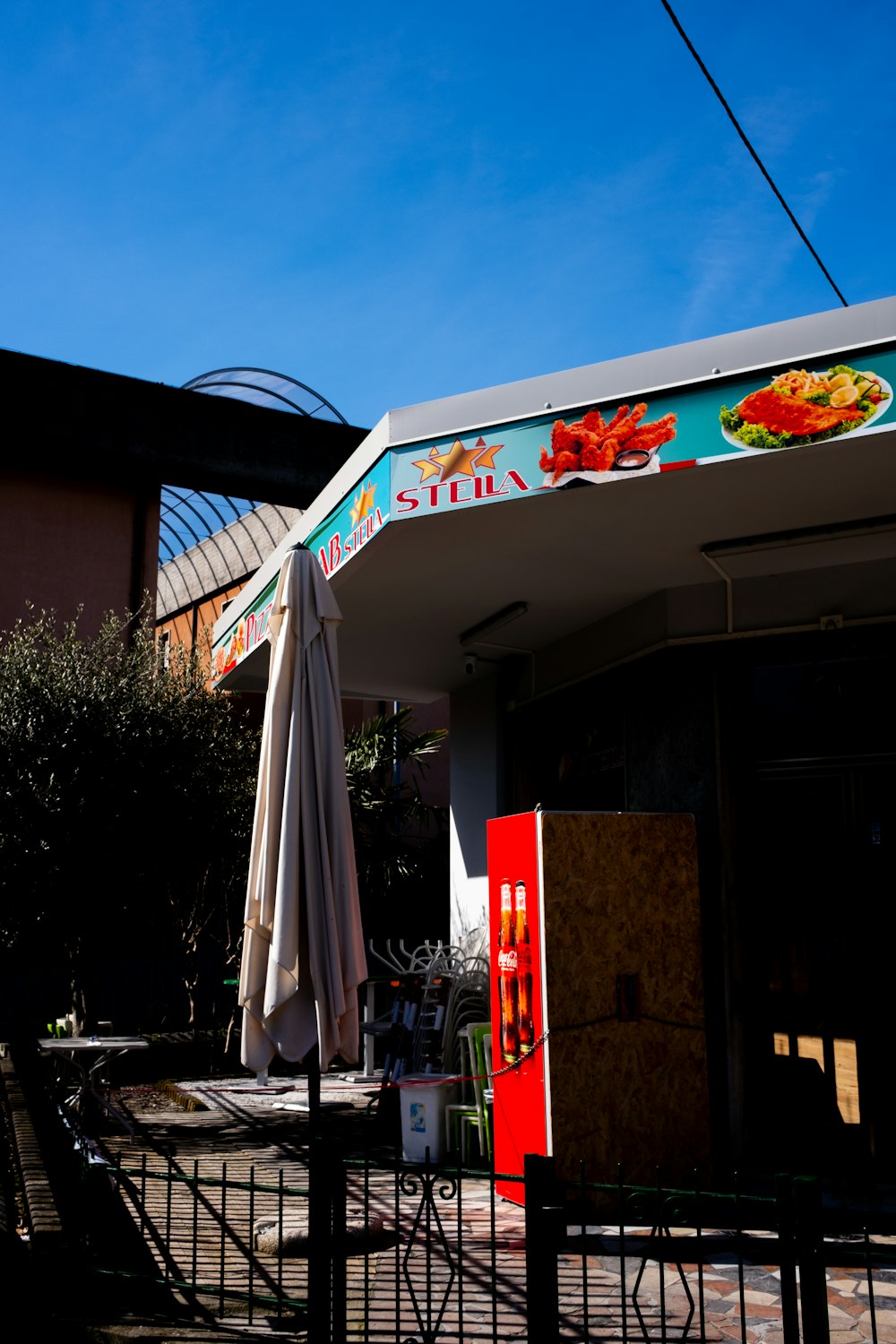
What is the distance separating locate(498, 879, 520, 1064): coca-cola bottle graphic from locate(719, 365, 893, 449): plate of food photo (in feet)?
10.9

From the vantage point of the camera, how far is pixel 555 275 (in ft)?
26.2

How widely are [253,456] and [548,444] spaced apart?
40.8ft

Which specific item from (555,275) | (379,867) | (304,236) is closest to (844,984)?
(555,275)

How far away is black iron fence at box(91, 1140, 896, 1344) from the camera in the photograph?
11.8ft

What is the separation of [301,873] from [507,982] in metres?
2.68

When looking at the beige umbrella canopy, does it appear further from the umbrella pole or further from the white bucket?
the white bucket

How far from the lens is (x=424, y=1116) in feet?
26.4

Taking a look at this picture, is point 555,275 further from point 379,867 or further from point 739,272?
point 379,867

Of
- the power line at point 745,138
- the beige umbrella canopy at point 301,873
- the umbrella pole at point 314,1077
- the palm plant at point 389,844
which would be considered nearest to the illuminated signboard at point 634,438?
the power line at point 745,138

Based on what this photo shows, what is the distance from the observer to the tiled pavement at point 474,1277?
4.75 m

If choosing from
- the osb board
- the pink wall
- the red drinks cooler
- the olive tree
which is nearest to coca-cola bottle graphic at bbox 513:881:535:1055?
Answer: the red drinks cooler

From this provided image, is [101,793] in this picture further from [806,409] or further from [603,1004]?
[806,409]

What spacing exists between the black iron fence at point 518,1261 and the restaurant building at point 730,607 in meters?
1.06

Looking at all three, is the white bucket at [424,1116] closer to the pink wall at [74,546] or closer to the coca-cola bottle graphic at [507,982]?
the coca-cola bottle graphic at [507,982]
